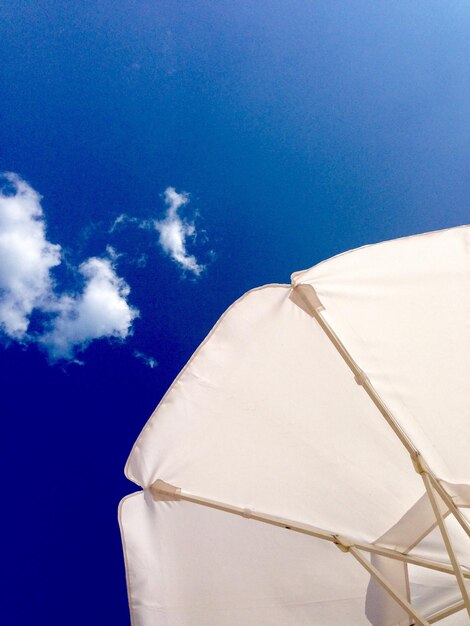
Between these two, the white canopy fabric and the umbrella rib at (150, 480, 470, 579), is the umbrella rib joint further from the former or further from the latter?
the umbrella rib at (150, 480, 470, 579)

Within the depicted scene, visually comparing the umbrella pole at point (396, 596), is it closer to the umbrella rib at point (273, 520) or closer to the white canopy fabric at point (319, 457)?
the white canopy fabric at point (319, 457)

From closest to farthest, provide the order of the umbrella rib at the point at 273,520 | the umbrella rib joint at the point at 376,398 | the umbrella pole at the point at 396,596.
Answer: the umbrella pole at the point at 396,596 < the umbrella rib joint at the point at 376,398 < the umbrella rib at the point at 273,520

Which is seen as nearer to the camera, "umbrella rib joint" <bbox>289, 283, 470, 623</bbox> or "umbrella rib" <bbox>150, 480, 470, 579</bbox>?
"umbrella rib joint" <bbox>289, 283, 470, 623</bbox>

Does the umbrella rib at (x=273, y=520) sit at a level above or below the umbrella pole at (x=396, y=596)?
above

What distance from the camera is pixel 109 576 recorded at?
976 centimetres

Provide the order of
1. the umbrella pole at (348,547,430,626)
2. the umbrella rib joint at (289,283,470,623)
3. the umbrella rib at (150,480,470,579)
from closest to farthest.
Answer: the umbrella pole at (348,547,430,626) < the umbrella rib joint at (289,283,470,623) < the umbrella rib at (150,480,470,579)

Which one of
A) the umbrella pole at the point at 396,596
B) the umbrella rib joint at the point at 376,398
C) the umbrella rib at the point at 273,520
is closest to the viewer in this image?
the umbrella pole at the point at 396,596

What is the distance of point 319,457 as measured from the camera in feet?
11.0

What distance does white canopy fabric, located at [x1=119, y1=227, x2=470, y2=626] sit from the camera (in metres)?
2.79

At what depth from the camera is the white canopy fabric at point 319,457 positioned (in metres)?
2.79

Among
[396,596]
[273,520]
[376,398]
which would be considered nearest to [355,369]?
[376,398]

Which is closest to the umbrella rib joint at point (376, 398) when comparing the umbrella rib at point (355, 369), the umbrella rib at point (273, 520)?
the umbrella rib at point (355, 369)

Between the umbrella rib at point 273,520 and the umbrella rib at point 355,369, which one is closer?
the umbrella rib at point 355,369

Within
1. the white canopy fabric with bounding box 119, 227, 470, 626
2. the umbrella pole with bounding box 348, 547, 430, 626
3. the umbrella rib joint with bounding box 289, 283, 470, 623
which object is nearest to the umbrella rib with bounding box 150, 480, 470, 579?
the white canopy fabric with bounding box 119, 227, 470, 626
